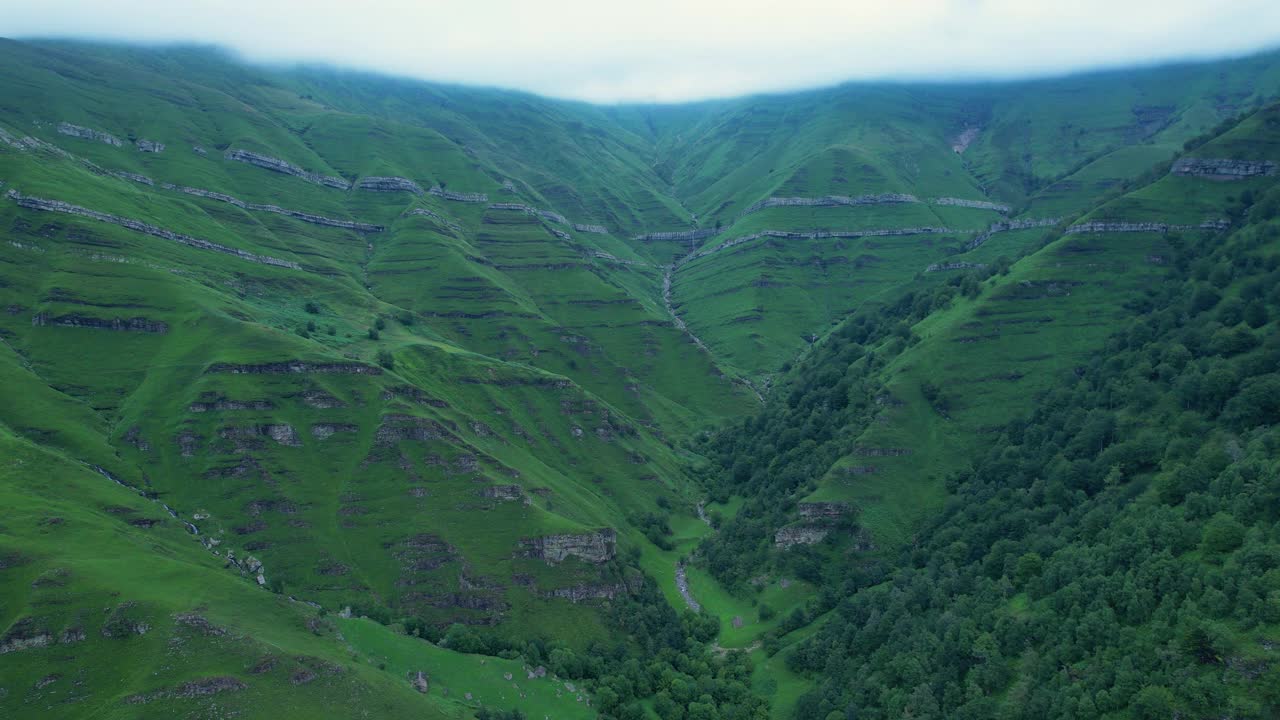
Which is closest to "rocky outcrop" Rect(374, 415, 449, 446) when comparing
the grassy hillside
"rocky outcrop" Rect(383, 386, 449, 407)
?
"rocky outcrop" Rect(383, 386, 449, 407)

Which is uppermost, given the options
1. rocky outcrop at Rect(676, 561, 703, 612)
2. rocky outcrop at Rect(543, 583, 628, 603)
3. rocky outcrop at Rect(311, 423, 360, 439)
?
rocky outcrop at Rect(311, 423, 360, 439)

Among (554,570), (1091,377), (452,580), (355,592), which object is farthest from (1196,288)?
(355,592)

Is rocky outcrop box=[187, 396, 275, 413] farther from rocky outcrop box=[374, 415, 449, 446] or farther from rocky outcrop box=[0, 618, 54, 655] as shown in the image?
rocky outcrop box=[0, 618, 54, 655]

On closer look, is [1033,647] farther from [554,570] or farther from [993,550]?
[554,570]

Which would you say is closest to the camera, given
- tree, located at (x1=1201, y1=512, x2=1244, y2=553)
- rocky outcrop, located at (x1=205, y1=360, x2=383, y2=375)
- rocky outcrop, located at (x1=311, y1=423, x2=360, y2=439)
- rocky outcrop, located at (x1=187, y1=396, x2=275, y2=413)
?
tree, located at (x1=1201, y1=512, x2=1244, y2=553)

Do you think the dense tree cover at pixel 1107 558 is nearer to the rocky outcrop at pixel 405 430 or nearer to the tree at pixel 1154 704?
the tree at pixel 1154 704

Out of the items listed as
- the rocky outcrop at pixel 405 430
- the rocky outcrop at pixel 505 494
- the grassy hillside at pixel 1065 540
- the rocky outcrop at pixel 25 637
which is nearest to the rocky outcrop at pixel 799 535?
the grassy hillside at pixel 1065 540

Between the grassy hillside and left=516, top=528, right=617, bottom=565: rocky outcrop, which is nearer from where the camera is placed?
the grassy hillside
